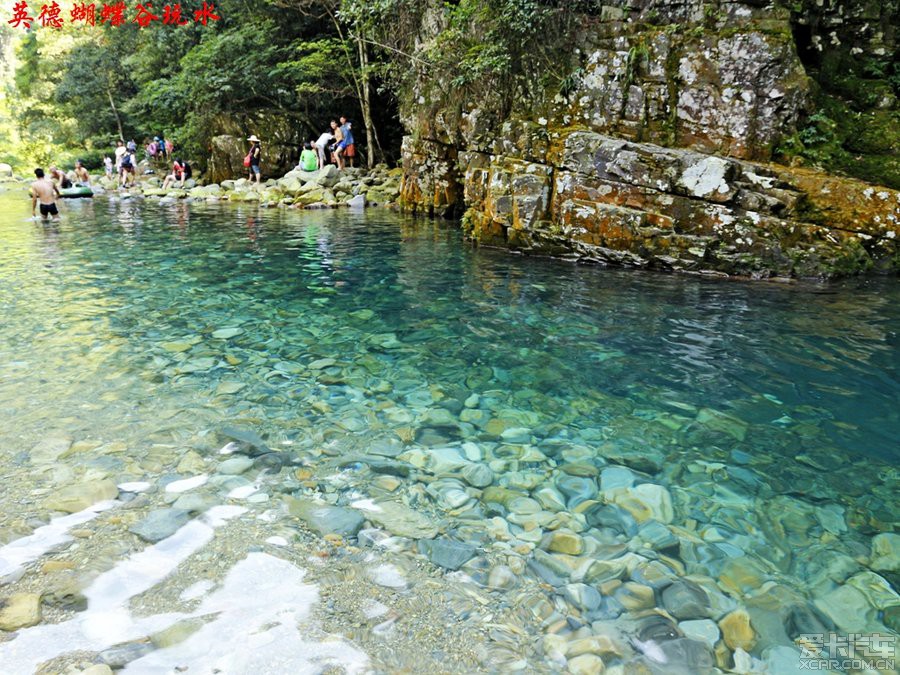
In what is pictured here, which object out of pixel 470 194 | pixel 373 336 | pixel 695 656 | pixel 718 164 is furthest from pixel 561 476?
pixel 470 194

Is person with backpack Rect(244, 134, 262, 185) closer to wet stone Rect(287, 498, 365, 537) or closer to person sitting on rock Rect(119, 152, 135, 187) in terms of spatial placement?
person sitting on rock Rect(119, 152, 135, 187)

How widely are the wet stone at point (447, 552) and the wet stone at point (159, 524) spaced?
1.27 m

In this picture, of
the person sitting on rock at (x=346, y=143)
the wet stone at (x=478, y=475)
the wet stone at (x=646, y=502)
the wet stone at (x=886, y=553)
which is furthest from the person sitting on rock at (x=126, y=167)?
the wet stone at (x=886, y=553)

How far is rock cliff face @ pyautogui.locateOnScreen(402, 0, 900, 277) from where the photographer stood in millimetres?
8250

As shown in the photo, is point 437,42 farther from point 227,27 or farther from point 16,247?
point 227,27

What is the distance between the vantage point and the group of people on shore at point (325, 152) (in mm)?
22281

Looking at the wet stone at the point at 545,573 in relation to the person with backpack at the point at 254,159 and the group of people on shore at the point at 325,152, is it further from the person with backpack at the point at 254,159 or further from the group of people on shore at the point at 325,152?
the person with backpack at the point at 254,159

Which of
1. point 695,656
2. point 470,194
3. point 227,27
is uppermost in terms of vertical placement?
point 227,27

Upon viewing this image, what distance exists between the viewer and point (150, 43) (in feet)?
97.2

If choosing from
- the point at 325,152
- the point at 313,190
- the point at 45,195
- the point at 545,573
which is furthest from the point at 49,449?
the point at 325,152

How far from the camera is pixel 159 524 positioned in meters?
2.90

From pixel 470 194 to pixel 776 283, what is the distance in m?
6.26

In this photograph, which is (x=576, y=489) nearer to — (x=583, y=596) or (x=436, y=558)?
(x=583, y=596)

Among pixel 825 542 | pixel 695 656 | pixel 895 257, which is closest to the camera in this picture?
pixel 695 656
